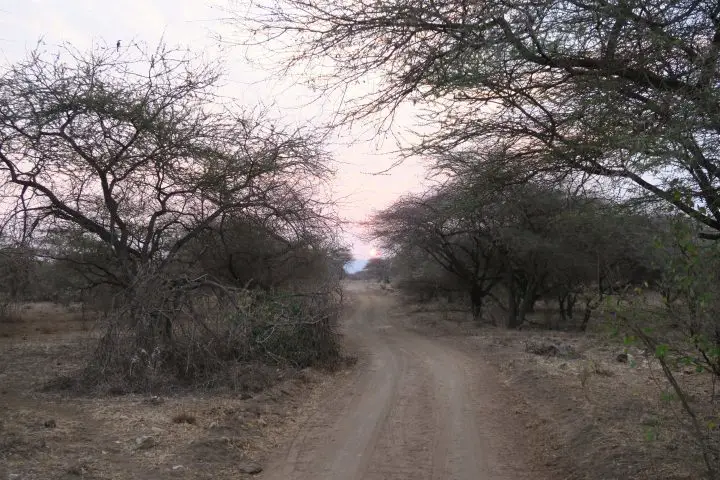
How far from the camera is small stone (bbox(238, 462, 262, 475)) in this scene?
5871mm

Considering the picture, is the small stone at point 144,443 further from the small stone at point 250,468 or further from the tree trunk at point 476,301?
the tree trunk at point 476,301

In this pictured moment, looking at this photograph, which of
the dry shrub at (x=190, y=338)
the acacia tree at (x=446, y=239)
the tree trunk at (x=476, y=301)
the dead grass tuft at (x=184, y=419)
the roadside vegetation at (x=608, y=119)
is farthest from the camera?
the tree trunk at (x=476, y=301)

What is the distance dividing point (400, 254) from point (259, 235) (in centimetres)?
1549

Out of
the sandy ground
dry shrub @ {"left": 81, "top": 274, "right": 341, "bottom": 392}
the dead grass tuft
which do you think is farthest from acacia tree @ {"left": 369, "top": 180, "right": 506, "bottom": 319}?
the dead grass tuft

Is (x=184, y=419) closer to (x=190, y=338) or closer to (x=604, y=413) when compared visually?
(x=190, y=338)

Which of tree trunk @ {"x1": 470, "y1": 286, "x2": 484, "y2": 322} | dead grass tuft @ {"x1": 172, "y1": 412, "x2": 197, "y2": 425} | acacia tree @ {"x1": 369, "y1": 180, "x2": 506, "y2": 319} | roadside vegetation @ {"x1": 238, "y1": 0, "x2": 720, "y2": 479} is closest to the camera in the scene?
roadside vegetation @ {"x1": 238, "y1": 0, "x2": 720, "y2": 479}

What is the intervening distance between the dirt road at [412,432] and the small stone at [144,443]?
1.35 meters

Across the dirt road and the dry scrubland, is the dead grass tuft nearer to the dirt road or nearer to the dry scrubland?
A: the dry scrubland

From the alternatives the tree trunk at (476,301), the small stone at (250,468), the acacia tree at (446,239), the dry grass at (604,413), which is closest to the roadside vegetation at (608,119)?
the dry grass at (604,413)

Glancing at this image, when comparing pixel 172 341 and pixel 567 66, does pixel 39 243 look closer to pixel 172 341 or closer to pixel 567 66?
pixel 172 341

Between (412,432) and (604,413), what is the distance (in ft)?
8.30

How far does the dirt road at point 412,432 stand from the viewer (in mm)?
5906

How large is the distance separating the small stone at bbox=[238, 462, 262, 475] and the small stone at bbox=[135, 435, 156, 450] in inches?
43.1

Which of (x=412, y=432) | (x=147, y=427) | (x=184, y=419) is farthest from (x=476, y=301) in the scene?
(x=147, y=427)
